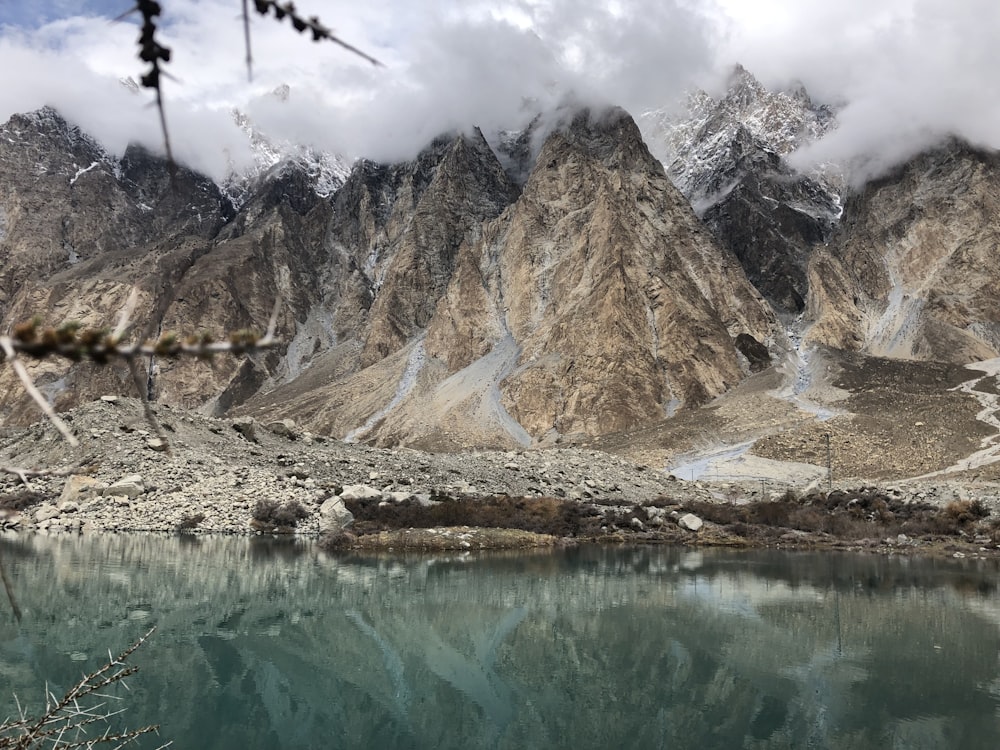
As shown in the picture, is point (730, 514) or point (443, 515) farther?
point (730, 514)

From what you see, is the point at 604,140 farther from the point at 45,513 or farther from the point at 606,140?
the point at 45,513

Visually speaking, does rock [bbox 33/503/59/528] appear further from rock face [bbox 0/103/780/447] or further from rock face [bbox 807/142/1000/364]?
rock face [bbox 807/142/1000/364]

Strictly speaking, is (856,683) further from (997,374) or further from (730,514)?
(997,374)

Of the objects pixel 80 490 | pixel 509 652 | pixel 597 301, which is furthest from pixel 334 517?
pixel 597 301

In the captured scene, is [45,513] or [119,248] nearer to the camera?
[45,513]

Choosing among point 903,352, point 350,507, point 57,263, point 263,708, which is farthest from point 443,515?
point 57,263

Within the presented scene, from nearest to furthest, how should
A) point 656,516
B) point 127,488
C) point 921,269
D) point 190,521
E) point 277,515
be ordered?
point 190,521, point 277,515, point 127,488, point 656,516, point 921,269

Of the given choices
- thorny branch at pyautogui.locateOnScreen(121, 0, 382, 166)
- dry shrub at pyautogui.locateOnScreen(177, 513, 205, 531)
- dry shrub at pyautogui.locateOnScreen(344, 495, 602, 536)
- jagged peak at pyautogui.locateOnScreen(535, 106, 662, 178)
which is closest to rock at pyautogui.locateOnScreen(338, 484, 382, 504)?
dry shrub at pyautogui.locateOnScreen(344, 495, 602, 536)
